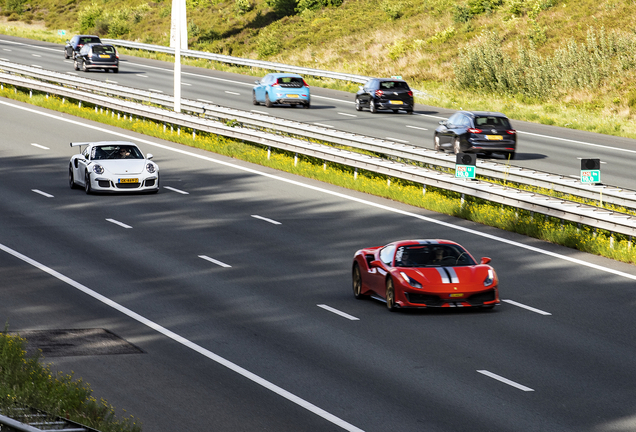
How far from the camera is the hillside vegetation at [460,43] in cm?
4684

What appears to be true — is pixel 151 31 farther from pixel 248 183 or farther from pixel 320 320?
pixel 320 320

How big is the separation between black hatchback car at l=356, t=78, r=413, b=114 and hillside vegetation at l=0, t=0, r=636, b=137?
15.5ft

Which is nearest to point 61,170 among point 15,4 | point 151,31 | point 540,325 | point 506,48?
point 540,325

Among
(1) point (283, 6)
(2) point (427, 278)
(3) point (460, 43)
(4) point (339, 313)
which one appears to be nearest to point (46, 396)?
(4) point (339, 313)

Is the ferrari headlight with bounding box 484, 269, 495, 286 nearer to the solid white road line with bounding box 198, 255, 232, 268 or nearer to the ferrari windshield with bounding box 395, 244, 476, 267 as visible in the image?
the ferrari windshield with bounding box 395, 244, 476, 267

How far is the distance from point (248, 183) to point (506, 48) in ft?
106

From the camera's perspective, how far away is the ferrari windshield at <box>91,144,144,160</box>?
25750 millimetres

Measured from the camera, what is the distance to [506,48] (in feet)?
182

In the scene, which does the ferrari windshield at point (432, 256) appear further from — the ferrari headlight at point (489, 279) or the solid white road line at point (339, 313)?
the solid white road line at point (339, 313)

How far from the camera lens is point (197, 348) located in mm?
12758

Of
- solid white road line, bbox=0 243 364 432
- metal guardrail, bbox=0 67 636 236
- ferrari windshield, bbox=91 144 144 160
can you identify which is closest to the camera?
solid white road line, bbox=0 243 364 432

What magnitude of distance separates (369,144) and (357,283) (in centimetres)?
1378

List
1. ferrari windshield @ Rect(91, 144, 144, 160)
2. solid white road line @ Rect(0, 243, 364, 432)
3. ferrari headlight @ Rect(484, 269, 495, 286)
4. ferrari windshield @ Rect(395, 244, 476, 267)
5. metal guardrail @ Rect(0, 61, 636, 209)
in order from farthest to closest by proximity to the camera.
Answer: ferrari windshield @ Rect(91, 144, 144, 160) → metal guardrail @ Rect(0, 61, 636, 209) → ferrari windshield @ Rect(395, 244, 476, 267) → ferrari headlight @ Rect(484, 269, 495, 286) → solid white road line @ Rect(0, 243, 364, 432)

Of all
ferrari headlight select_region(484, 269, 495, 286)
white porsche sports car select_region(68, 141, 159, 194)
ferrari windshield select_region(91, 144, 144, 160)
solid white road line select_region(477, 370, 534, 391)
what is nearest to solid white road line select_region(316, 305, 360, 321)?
ferrari headlight select_region(484, 269, 495, 286)
